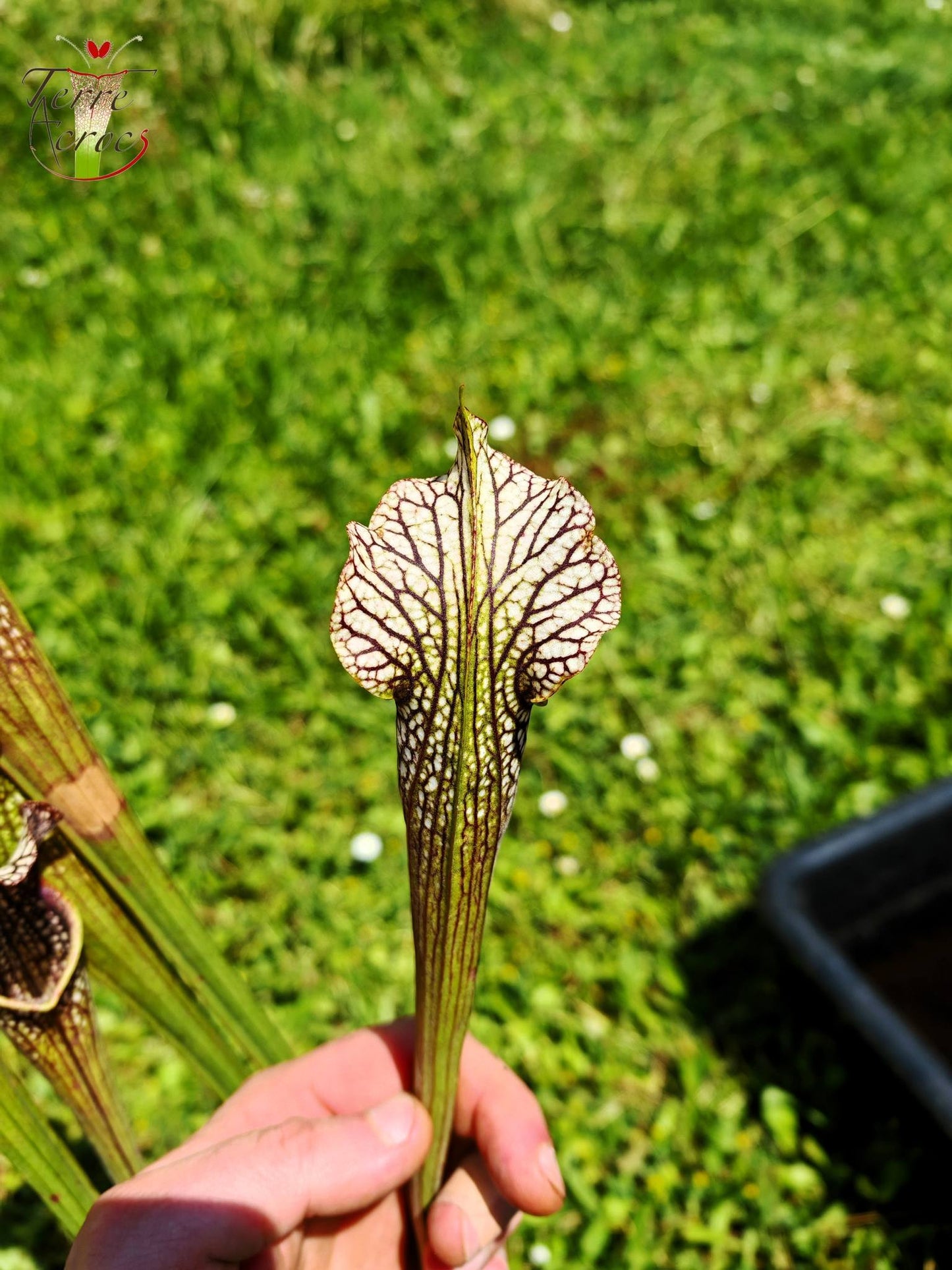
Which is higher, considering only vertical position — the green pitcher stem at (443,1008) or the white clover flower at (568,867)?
the green pitcher stem at (443,1008)

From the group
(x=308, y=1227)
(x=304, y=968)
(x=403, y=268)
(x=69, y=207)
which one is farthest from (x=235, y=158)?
(x=308, y=1227)

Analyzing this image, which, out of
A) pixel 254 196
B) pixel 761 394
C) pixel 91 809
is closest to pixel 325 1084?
pixel 91 809

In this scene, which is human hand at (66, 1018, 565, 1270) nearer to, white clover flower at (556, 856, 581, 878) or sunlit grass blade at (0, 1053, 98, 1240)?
sunlit grass blade at (0, 1053, 98, 1240)

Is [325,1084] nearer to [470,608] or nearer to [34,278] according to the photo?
[470,608]

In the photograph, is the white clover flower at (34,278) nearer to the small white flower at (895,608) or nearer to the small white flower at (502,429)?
the small white flower at (502,429)

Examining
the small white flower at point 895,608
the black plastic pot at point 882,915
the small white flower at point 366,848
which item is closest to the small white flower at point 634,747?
the black plastic pot at point 882,915
